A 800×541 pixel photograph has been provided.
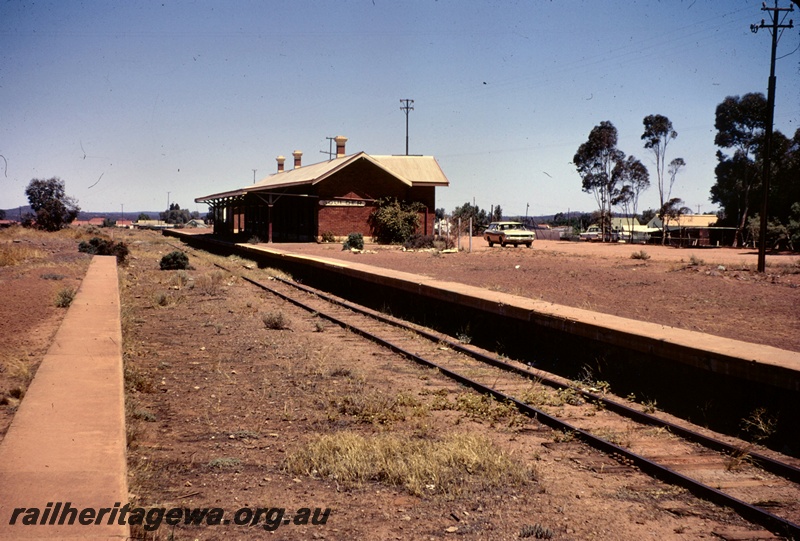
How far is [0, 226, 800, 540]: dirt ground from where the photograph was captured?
4.47 m

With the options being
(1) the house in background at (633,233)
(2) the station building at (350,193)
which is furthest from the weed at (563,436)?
(1) the house in background at (633,233)

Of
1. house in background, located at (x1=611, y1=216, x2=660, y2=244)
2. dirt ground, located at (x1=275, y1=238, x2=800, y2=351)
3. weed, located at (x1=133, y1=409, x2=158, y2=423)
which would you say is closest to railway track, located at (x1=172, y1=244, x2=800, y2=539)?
dirt ground, located at (x1=275, y1=238, x2=800, y2=351)

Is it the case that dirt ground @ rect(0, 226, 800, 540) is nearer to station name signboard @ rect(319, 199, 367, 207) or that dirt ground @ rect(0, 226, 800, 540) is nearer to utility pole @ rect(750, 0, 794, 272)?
utility pole @ rect(750, 0, 794, 272)

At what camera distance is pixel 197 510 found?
445 cm

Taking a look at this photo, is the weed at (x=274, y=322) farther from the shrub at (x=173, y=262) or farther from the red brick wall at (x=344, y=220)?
the red brick wall at (x=344, y=220)

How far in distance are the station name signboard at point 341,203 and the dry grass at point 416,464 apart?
3305 centimetres

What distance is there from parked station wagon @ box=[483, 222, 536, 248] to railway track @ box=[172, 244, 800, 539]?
33.5 m

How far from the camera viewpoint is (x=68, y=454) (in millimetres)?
4199

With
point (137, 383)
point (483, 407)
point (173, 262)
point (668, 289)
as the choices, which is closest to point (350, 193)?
point (173, 262)

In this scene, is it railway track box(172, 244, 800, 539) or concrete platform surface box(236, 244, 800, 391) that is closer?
railway track box(172, 244, 800, 539)

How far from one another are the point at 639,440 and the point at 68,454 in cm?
486

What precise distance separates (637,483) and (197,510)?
3.30m

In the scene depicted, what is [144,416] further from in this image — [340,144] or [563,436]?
[340,144]

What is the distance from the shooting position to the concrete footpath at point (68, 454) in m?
3.22
